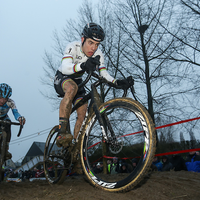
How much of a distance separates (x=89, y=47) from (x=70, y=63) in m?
0.51

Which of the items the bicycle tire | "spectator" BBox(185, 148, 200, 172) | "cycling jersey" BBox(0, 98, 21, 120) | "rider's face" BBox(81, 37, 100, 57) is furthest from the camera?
"spectator" BBox(185, 148, 200, 172)

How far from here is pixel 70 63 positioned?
3602mm

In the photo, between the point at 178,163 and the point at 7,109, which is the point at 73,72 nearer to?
the point at 7,109

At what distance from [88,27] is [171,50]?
6392mm

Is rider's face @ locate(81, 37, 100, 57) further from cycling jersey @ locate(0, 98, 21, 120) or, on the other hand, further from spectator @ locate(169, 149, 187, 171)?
spectator @ locate(169, 149, 187, 171)

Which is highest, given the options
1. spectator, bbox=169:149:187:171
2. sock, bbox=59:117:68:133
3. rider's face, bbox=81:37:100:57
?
rider's face, bbox=81:37:100:57

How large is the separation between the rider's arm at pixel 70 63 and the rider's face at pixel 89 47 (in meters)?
0.20

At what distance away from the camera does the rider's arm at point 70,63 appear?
3408 mm

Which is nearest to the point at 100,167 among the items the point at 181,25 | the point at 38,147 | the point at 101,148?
the point at 101,148

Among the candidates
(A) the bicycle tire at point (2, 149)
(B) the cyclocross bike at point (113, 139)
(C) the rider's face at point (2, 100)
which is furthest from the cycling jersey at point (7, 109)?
(B) the cyclocross bike at point (113, 139)

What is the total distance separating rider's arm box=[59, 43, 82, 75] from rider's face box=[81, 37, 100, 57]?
0.20 meters

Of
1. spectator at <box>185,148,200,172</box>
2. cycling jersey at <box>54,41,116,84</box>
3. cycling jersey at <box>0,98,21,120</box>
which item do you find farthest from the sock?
spectator at <box>185,148,200,172</box>

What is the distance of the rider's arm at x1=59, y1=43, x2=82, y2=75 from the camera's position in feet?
11.2

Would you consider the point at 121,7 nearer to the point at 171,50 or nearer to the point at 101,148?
the point at 171,50
